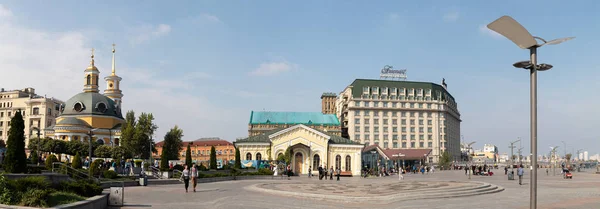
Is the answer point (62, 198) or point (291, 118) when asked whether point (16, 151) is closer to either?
point (62, 198)

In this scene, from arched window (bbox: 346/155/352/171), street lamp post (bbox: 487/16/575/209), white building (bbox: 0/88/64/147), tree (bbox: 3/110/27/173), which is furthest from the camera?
white building (bbox: 0/88/64/147)

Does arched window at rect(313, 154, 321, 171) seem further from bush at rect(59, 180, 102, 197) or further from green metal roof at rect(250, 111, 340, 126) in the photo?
bush at rect(59, 180, 102, 197)

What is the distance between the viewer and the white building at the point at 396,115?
12444 centimetres

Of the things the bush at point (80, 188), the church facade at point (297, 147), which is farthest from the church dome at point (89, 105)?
the bush at point (80, 188)

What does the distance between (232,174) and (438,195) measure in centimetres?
2682

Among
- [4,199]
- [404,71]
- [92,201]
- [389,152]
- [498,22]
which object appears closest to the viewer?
[498,22]

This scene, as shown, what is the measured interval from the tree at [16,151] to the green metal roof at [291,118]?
276 feet

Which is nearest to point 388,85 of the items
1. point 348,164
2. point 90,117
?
point 348,164

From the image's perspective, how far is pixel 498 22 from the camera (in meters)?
11.1

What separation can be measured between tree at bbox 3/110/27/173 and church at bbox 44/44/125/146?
79.1m

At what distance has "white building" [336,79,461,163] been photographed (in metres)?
124

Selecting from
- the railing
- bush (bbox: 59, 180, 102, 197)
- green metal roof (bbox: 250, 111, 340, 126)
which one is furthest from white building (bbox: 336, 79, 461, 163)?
bush (bbox: 59, 180, 102, 197)

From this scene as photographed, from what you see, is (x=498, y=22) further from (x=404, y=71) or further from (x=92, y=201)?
(x=404, y=71)

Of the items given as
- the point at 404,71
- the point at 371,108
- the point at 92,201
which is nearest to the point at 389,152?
the point at 371,108
